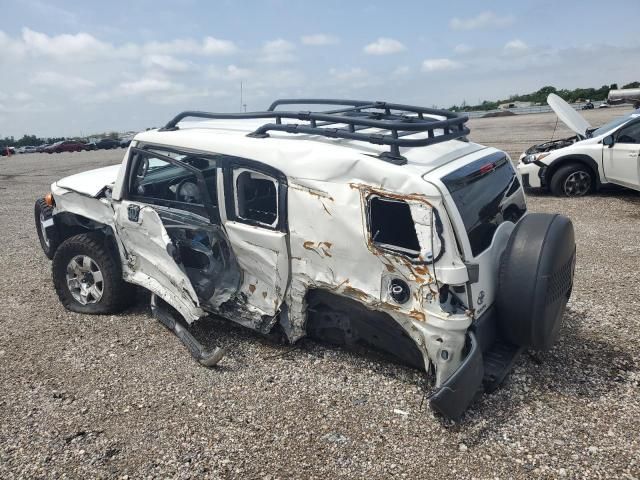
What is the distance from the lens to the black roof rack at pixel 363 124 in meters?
3.16

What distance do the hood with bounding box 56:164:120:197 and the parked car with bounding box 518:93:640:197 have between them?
7637mm

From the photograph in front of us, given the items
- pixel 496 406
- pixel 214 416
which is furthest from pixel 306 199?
pixel 496 406

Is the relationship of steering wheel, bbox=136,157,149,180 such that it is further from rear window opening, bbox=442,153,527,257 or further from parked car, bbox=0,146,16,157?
parked car, bbox=0,146,16,157

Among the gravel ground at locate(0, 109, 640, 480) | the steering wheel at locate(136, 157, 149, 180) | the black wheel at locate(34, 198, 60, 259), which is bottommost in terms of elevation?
the gravel ground at locate(0, 109, 640, 480)

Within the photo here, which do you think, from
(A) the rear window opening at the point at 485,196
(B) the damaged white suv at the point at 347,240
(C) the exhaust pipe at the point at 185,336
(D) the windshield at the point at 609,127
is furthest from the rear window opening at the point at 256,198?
(D) the windshield at the point at 609,127

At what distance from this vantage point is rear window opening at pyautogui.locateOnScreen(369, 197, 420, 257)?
9.94ft

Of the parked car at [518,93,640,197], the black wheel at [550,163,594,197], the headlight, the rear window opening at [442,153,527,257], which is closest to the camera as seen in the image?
the rear window opening at [442,153,527,257]

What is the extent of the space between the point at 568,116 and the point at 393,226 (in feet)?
25.6

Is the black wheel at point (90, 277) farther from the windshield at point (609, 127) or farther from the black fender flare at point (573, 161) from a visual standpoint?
the windshield at point (609, 127)

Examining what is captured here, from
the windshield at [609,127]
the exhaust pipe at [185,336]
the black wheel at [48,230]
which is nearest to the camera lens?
the exhaust pipe at [185,336]

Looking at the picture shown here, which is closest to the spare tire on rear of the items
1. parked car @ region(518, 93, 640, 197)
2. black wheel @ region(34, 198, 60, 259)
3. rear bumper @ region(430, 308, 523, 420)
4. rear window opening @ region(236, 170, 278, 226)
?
rear bumper @ region(430, 308, 523, 420)

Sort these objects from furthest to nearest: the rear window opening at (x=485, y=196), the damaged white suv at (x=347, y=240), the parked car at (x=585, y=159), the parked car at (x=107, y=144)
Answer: the parked car at (x=107, y=144)
the parked car at (x=585, y=159)
the rear window opening at (x=485, y=196)
the damaged white suv at (x=347, y=240)

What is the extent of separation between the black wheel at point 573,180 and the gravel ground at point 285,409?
507 centimetres

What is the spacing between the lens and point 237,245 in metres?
3.75
